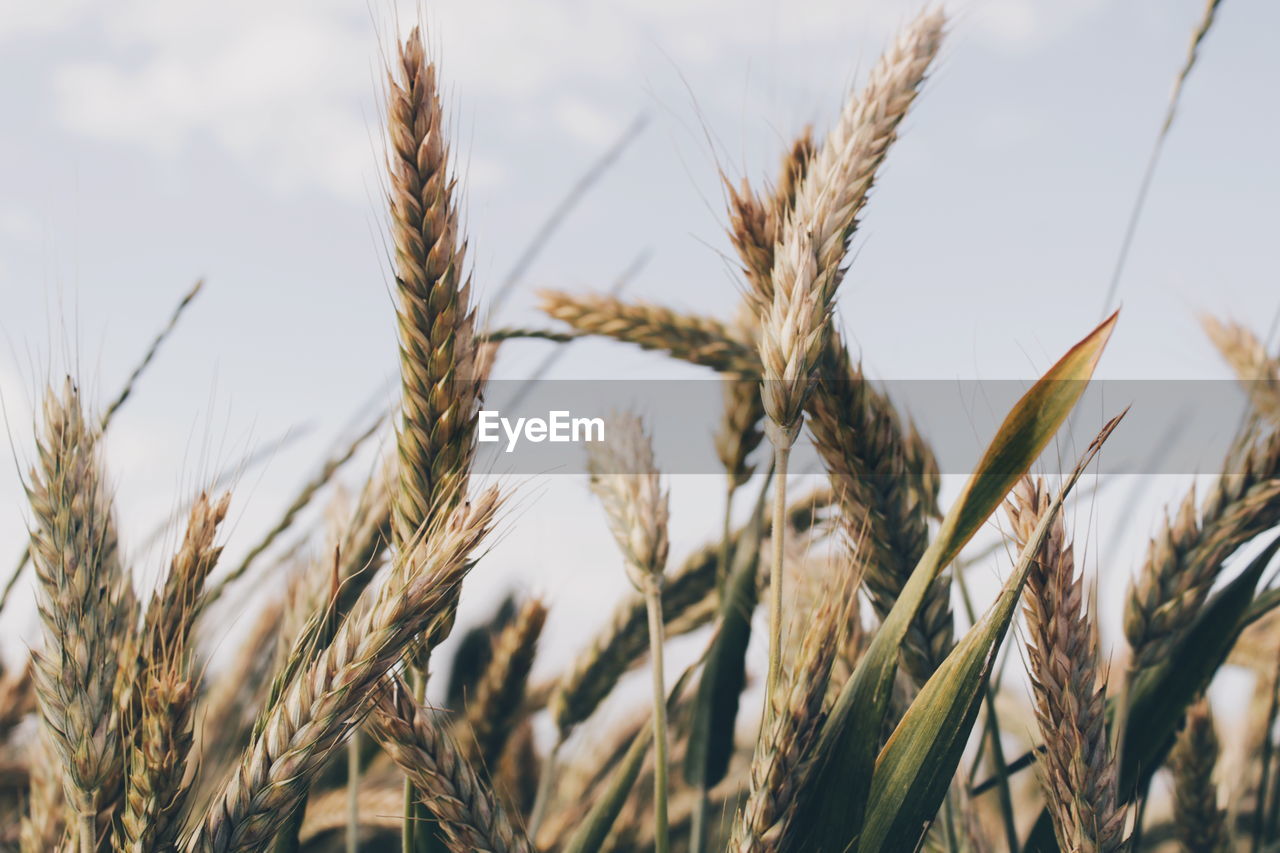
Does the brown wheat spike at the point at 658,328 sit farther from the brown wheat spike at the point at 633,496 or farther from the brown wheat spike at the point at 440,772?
the brown wheat spike at the point at 440,772

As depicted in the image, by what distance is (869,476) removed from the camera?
3.35 feet

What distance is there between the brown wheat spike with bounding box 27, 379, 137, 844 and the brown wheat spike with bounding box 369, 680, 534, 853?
0.29 metres

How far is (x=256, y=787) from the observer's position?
761 mm

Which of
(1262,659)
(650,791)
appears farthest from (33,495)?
(1262,659)

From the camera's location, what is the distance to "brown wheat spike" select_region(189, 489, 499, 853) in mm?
751

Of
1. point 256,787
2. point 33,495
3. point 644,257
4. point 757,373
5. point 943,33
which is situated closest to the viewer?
point 256,787

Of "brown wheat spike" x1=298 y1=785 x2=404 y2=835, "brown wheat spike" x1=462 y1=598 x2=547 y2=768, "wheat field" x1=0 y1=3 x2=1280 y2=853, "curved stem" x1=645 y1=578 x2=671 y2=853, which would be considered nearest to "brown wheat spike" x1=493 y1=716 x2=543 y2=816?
"brown wheat spike" x1=298 y1=785 x2=404 y2=835

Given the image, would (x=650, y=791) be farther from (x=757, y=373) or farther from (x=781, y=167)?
(x=781, y=167)

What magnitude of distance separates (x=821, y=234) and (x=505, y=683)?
101 centimetres

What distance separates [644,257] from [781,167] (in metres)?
0.55

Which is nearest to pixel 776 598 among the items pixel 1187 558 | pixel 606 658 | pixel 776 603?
pixel 776 603

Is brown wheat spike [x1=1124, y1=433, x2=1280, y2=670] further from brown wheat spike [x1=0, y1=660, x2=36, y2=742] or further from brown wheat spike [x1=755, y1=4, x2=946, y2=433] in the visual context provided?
brown wheat spike [x1=0, y1=660, x2=36, y2=742]

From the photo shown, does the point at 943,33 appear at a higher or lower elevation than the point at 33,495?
higher

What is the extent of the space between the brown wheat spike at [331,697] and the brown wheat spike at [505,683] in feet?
2.56
